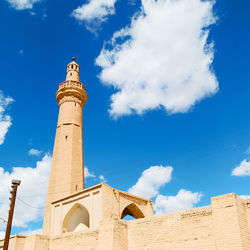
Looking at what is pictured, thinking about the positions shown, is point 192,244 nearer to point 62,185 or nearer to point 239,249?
point 239,249

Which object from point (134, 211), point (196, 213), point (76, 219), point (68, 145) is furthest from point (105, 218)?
point (68, 145)

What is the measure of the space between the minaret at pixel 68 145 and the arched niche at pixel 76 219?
1891 mm

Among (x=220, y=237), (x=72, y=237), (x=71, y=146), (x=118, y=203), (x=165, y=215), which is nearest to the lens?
(x=220, y=237)

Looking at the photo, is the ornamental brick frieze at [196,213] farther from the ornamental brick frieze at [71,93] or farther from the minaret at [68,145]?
the ornamental brick frieze at [71,93]

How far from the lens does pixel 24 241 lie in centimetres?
1465

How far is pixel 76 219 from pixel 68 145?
20.6 feet

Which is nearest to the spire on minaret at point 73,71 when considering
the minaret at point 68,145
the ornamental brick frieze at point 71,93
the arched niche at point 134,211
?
the minaret at point 68,145

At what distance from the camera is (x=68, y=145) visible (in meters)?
22.0

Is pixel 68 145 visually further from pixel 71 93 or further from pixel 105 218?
pixel 105 218

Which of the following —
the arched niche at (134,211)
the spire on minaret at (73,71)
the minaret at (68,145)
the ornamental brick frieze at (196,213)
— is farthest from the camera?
the spire on minaret at (73,71)

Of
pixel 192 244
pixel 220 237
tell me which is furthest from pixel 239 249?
pixel 192 244

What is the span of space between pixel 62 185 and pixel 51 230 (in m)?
3.64

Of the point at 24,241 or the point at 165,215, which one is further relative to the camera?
the point at 24,241

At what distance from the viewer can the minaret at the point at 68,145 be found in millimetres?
20250
